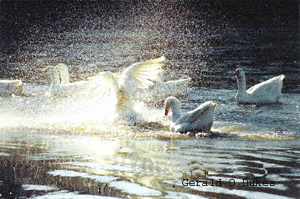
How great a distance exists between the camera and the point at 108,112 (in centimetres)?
959

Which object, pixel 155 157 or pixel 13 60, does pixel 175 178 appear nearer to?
pixel 155 157

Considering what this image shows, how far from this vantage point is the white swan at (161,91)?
1129cm

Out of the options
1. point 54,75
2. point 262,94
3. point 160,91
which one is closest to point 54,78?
point 54,75

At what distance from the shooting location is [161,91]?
454 inches

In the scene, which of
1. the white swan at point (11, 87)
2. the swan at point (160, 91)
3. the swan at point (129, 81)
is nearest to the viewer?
the swan at point (129, 81)

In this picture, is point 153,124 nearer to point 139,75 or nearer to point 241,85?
point 139,75

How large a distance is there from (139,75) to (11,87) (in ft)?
15.9

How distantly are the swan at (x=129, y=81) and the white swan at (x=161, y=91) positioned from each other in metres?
2.10

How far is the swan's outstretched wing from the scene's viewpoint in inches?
351

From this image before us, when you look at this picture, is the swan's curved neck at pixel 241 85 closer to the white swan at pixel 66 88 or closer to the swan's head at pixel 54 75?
the white swan at pixel 66 88

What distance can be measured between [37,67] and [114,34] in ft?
22.6

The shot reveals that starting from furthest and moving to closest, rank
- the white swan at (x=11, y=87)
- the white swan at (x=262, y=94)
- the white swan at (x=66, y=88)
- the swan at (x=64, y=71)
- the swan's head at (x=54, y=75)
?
1. the swan at (x=64, y=71)
2. the swan's head at (x=54, y=75)
3. the white swan at (x=11, y=87)
4. the white swan at (x=66, y=88)
5. the white swan at (x=262, y=94)

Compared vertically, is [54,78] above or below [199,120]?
above

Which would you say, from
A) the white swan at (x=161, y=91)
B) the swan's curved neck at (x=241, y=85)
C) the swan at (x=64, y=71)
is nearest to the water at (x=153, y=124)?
the swan's curved neck at (x=241, y=85)
